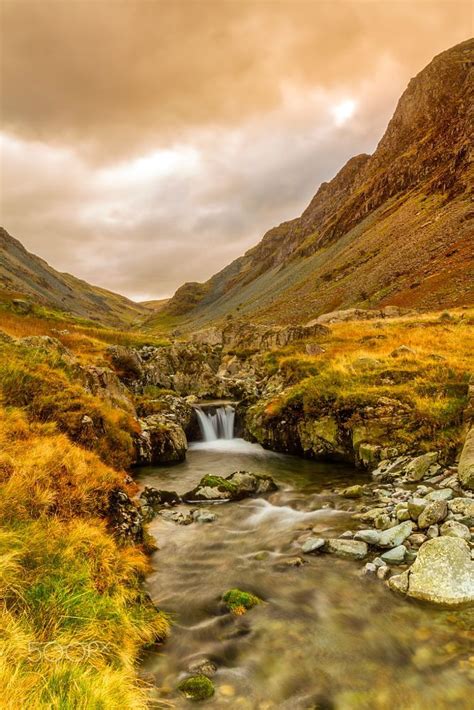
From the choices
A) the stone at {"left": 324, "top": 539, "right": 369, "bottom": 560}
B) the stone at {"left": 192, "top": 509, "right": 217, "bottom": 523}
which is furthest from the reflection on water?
the stone at {"left": 192, "top": 509, "right": 217, "bottom": 523}

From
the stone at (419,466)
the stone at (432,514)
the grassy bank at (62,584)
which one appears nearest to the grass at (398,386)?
the stone at (419,466)

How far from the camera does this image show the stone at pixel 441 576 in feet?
22.7

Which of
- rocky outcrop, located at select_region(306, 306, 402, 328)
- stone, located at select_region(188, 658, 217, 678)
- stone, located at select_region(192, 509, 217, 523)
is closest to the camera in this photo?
stone, located at select_region(188, 658, 217, 678)

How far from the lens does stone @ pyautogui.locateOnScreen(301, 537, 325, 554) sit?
31.3 ft

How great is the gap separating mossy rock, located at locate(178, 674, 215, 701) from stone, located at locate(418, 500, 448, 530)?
5873 millimetres

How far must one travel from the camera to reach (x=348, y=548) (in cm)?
901

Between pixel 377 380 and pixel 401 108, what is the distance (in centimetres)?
17450

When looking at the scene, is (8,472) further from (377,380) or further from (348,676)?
(377,380)

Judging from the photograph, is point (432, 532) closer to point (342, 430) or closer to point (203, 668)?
point (203, 668)

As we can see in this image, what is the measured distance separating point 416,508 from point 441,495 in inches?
44.4

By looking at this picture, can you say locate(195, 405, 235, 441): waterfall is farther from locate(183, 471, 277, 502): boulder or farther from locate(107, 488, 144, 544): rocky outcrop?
locate(107, 488, 144, 544): rocky outcrop

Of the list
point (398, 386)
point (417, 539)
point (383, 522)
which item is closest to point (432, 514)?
point (417, 539)

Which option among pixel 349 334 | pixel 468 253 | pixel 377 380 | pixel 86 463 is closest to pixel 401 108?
pixel 468 253

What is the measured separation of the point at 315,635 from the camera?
6.83 meters
